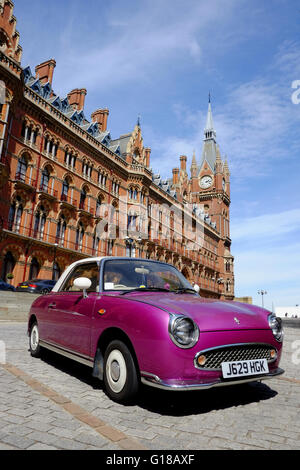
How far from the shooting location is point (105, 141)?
31.4m

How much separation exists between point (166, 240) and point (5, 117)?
24.4m

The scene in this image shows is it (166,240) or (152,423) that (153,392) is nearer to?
(152,423)

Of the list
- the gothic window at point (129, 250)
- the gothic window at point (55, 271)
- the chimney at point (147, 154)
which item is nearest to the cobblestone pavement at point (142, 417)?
the gothic window at point (55, 271)

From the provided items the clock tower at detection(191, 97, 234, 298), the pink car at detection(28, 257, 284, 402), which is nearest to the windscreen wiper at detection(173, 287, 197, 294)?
the pink car at detection(28, 257, 284, 402)

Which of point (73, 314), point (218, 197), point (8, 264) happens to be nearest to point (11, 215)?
point (8, 264)

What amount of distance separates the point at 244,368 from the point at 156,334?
A: 901 mm

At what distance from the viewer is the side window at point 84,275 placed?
393 centimetres

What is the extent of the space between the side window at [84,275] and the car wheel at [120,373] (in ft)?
2.90

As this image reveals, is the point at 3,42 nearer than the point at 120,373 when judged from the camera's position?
No

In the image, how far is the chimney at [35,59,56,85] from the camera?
27667 mm

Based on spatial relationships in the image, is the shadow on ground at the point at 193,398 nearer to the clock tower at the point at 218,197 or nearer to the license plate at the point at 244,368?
the license plate at the point at 244,368

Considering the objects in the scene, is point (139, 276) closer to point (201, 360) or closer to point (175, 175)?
point (201, 360)

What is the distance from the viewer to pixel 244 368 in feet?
9.37
